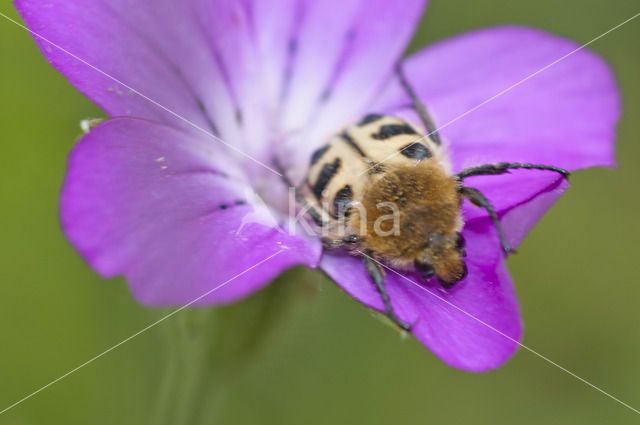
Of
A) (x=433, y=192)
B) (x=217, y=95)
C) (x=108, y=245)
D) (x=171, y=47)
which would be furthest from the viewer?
(x=217, y=95)

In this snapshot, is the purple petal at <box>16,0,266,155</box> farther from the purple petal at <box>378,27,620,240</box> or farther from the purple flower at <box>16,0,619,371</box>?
the purple petal at <box>378,27,620,240</box>

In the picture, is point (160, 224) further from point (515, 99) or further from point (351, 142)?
point (515, 99)

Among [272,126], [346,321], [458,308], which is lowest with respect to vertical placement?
[346,321]

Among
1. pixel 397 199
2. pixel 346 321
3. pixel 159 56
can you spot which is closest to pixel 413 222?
pixel 397 199

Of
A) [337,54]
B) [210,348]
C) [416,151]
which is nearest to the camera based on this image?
[416,151]

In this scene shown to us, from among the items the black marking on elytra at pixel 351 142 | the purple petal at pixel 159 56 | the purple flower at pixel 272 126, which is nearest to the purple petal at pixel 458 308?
the purple flower at pixel 272 126

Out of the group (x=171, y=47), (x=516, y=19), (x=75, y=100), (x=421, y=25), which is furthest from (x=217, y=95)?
(x=516, y=19)

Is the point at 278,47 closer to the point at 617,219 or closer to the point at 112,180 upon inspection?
the point at 112,180

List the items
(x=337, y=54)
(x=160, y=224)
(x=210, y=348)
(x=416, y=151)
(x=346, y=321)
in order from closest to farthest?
1. (x=160, y=224)
2. (x=416, y=151)
3. (x=210, y=348)
4. (x=337, y=54)
5. (x=346, y=321)

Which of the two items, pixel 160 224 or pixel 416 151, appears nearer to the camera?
pixel 160 224
